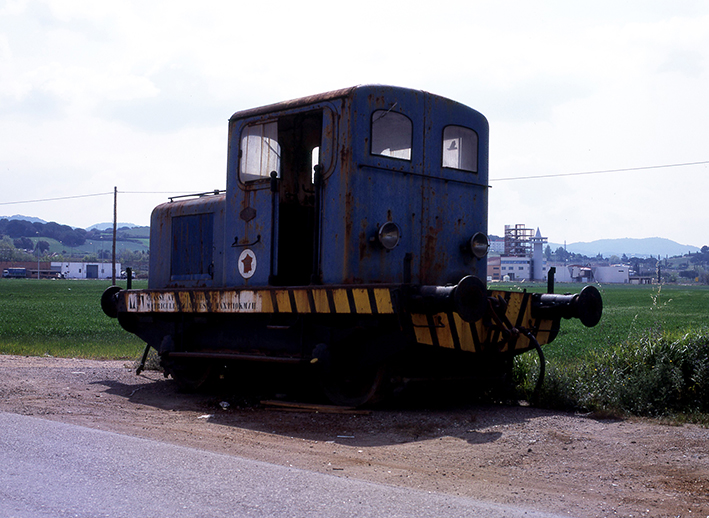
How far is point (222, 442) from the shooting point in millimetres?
6160

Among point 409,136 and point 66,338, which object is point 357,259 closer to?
point 409,136

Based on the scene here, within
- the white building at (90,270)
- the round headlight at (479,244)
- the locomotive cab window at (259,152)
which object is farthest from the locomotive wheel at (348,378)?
the white building at (90,270)

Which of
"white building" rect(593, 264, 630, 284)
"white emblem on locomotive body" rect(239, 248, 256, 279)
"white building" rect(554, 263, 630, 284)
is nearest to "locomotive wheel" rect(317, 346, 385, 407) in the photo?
"white emblem on locomotive body" rect(239, 248, 256, 279)

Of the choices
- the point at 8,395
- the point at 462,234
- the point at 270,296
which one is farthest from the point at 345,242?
the point at 8,395

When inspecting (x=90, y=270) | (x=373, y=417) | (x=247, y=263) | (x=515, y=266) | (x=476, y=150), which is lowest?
(x=373, y=417)

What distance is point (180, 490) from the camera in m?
4.39

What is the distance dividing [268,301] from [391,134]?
2277 millimetres

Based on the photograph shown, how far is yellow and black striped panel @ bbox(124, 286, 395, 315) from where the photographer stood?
717 centimetres

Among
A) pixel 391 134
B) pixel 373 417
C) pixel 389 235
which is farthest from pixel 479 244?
pixel 373 417

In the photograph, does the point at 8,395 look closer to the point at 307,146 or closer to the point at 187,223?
the point at 187,223

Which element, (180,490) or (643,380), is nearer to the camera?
(180,490)

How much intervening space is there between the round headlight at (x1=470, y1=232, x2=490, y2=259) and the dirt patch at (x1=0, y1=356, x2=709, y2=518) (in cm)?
176

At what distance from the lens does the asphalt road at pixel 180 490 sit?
13.2ft

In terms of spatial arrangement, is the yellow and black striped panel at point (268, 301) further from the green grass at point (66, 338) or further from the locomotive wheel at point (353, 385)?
the green grass at point (66, 338)
